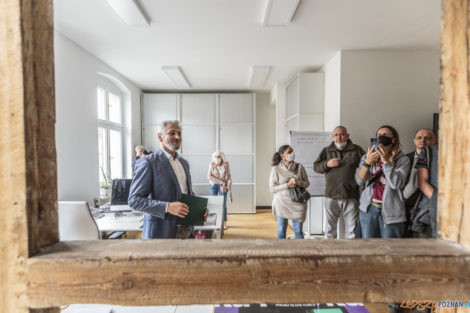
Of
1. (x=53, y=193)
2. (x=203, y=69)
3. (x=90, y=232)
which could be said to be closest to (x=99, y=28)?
(x=203, y=69)

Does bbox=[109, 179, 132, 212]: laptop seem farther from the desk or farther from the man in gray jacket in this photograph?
the man in gray jacket

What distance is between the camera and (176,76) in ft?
15.6

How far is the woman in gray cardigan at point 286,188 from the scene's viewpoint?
10.3 ft

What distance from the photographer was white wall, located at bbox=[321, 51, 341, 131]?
3.71 meters

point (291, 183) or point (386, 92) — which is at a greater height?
point (386, 92)

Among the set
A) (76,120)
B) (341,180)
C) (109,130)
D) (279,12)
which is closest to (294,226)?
(341,180)

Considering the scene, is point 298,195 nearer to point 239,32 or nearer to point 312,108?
point 312,108

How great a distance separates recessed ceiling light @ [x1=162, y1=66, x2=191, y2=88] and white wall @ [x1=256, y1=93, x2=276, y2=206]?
6.73ft

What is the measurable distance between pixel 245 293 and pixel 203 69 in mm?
4449

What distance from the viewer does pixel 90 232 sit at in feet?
6.52

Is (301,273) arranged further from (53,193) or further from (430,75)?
(430,75)

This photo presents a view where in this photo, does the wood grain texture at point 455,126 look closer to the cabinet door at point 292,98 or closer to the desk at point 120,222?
the desk at point 120,222

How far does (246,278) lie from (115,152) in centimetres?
528

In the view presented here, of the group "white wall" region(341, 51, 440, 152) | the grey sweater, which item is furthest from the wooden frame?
"white wall" region(341, 51, 440, 152)
